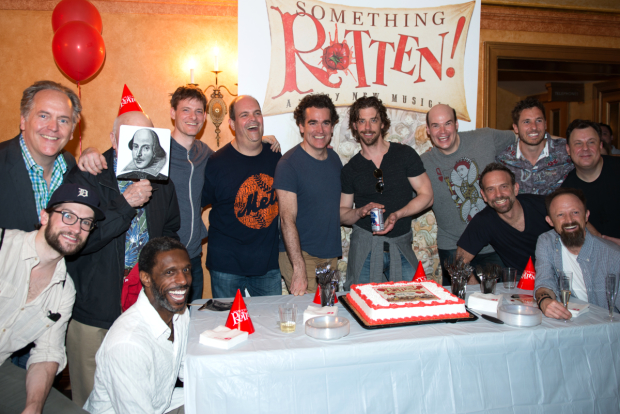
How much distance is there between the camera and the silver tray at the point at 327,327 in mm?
1828

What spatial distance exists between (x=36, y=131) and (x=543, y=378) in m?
2.93

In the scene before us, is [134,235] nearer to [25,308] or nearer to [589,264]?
[25,308]

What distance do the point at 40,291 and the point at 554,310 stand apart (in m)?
2.59

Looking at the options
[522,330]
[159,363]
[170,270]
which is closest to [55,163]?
[170,270]

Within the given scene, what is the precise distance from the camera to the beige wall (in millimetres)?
4023

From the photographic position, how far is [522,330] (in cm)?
191

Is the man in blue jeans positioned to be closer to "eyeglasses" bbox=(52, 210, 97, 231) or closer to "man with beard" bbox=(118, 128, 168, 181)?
"man with beard" bbox=(118, 128, 168, 181)

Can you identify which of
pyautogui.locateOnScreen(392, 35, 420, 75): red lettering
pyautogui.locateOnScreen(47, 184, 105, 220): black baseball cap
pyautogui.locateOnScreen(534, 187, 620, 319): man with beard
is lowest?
pyautogui.locateOnScreen(534, 187, 620, 319): man with beard

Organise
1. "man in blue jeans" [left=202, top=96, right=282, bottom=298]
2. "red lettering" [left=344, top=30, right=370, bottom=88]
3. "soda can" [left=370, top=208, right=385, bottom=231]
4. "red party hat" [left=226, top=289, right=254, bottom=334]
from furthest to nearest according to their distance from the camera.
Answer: "red lettering" [left=344, top=30, right=370, bottom=88], "man in blue jeans" [left=202, top=96, right=282, bottom=298], "soda can" [left=370, top=208, right=385, bottom=231], "red party hat" [left=226, top=289, right=254, bottom=334]

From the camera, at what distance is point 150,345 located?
174cm

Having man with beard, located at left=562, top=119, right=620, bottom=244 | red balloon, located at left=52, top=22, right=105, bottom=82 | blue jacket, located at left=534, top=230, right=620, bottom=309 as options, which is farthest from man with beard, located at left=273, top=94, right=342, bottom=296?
red balloon, located at left=52, top=22, right=105, bottom=82

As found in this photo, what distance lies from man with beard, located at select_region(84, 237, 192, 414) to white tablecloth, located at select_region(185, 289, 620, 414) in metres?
0.14

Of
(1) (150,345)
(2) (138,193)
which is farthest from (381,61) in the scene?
(1) (150,345)

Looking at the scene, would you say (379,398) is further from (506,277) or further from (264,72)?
(264,72)
